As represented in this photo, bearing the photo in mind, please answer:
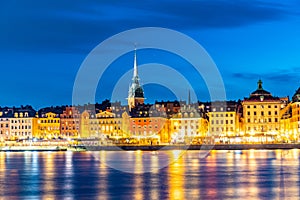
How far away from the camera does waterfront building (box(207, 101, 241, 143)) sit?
104 meters

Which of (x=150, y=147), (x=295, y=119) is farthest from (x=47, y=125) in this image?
(x=295, y=119)

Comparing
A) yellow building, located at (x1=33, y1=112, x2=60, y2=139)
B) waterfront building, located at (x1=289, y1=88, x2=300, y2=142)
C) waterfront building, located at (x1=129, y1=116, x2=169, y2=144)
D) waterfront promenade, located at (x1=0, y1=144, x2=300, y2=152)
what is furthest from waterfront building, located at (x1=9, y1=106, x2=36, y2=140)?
waterfront building, located at (x1=289, y1=88, x2=300, y2=142)

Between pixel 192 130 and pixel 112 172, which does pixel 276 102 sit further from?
pixel 112 172

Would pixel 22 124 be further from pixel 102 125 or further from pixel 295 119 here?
pixel 295 119

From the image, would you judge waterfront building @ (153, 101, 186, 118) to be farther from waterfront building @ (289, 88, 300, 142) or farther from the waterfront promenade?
waterfront building @ (289, 88, 300, 142)

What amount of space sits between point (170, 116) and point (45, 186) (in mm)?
80291

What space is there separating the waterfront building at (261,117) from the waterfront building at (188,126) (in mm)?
7876

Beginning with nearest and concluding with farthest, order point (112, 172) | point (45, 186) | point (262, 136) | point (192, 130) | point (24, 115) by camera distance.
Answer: point (45, 186)
point (112, 172)
point (262, 136)
point (192, 130)
point (24, 115)

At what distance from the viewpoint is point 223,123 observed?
10488cm

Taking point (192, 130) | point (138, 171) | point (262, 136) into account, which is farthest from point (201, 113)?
point (138, 171)

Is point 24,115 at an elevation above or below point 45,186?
above

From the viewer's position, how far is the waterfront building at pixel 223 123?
10412 centimetres

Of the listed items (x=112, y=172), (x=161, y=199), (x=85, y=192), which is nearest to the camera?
(x=161, y=199)

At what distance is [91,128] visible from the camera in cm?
11950
